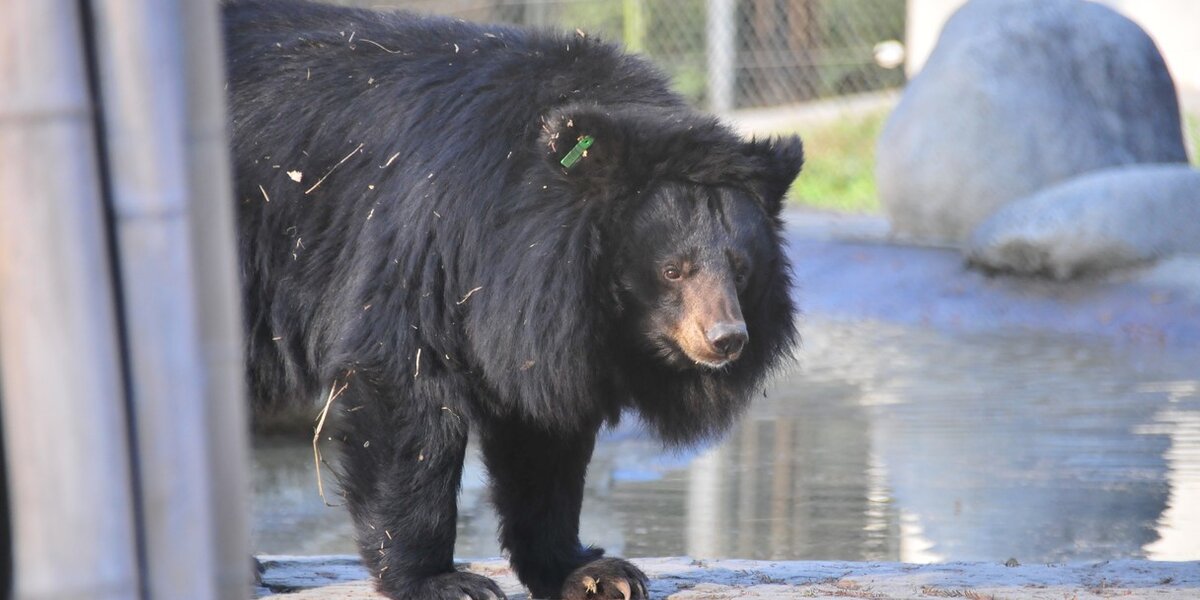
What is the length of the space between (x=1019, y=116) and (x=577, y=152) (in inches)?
284

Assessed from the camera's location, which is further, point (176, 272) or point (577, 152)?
point (577, 152)

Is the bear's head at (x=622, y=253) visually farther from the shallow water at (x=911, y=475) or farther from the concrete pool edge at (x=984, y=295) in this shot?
the concrete pool edge at (x=984, y=295)

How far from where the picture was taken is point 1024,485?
210 inches

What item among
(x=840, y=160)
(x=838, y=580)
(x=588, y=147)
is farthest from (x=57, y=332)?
(x=840, y=160)

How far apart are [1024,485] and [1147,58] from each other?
5.68 metres

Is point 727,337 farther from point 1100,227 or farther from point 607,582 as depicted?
point 1100,227

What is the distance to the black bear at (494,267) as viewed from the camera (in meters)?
3.26

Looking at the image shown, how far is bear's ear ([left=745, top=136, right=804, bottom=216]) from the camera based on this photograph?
3328 mm

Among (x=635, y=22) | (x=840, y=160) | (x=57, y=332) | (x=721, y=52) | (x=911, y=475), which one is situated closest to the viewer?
(x=57, y=332)

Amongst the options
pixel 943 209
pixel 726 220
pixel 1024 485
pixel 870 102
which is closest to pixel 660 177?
pixel 726 220

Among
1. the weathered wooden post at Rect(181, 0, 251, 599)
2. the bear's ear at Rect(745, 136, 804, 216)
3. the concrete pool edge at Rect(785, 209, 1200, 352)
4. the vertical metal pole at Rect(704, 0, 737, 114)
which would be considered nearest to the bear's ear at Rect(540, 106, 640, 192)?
the bear's ear at Rect(745, 136, 804, 216)

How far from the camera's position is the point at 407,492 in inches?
A: 133

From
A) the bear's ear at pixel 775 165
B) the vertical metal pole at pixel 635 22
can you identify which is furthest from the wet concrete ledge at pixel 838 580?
the vertical metal pole at pixel 635 22

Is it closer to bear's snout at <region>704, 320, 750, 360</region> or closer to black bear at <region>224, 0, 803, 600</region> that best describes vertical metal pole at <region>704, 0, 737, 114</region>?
black bear at <region>224, 0, 803, 600</region>
